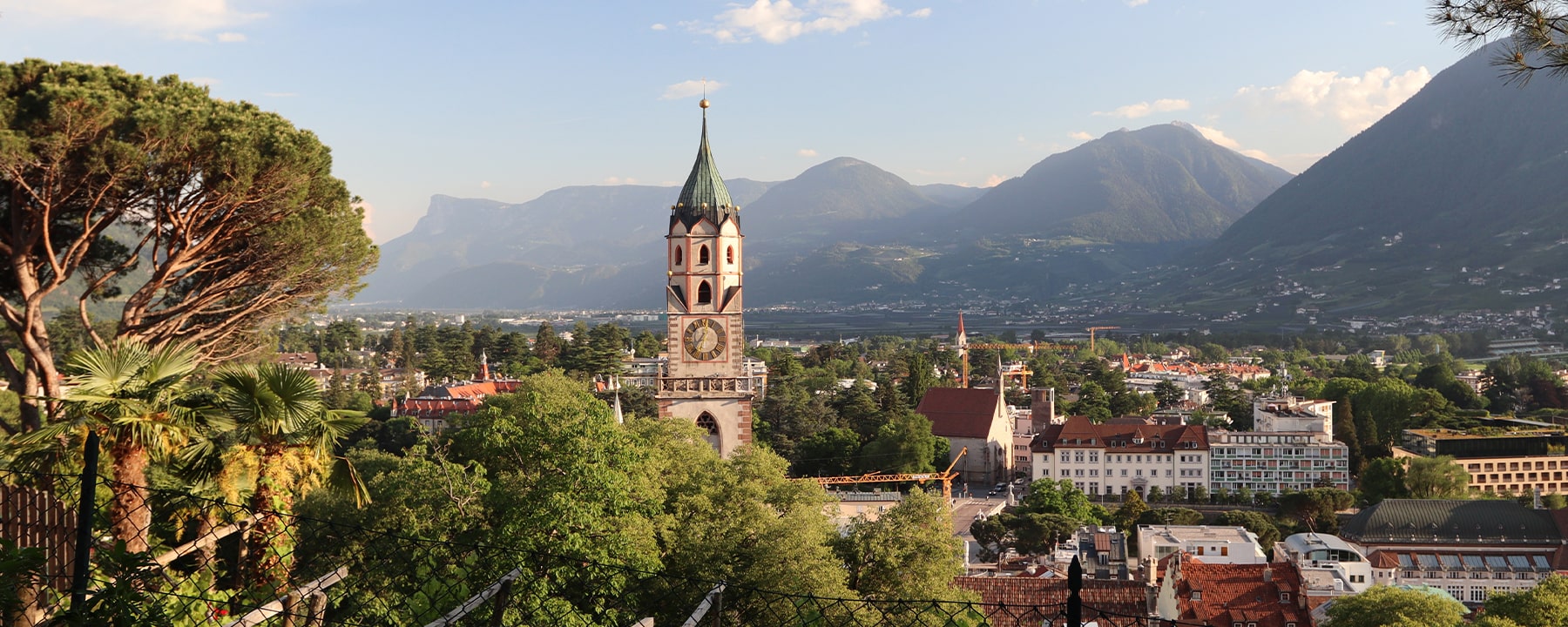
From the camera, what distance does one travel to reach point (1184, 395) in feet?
244

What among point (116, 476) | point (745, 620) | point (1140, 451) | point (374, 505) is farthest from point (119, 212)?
point (1140, 451)

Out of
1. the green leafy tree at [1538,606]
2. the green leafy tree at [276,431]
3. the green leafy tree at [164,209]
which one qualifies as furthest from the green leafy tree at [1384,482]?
the green leafy tree at [276,431]

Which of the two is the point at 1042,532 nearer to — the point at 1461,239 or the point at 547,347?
the point at 547,347

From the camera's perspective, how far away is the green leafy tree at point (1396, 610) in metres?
19.3

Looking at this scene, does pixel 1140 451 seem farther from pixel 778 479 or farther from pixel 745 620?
pixel 745 620

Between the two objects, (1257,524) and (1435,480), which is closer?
(1257,524)

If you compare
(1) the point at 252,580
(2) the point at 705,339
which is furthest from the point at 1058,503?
(1) the point at 252,580

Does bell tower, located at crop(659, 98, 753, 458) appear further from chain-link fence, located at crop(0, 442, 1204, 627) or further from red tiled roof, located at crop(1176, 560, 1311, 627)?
chain-link fence, located at crop(0, 442, 1204, 627)

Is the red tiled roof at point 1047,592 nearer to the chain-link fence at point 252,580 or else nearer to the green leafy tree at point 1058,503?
the chain-link fence at point 252,580

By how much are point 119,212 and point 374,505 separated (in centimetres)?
469

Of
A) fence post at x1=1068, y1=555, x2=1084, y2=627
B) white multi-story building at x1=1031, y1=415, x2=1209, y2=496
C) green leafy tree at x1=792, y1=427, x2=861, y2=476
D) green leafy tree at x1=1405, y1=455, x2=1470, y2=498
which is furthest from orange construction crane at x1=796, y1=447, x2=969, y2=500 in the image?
fence post at x1=1068, y1=555, x2=1084, y2=627

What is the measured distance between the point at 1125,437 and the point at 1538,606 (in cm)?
3094

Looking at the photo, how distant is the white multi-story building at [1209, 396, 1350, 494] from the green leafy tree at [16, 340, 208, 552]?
1826 inches

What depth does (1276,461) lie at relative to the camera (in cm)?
4916
